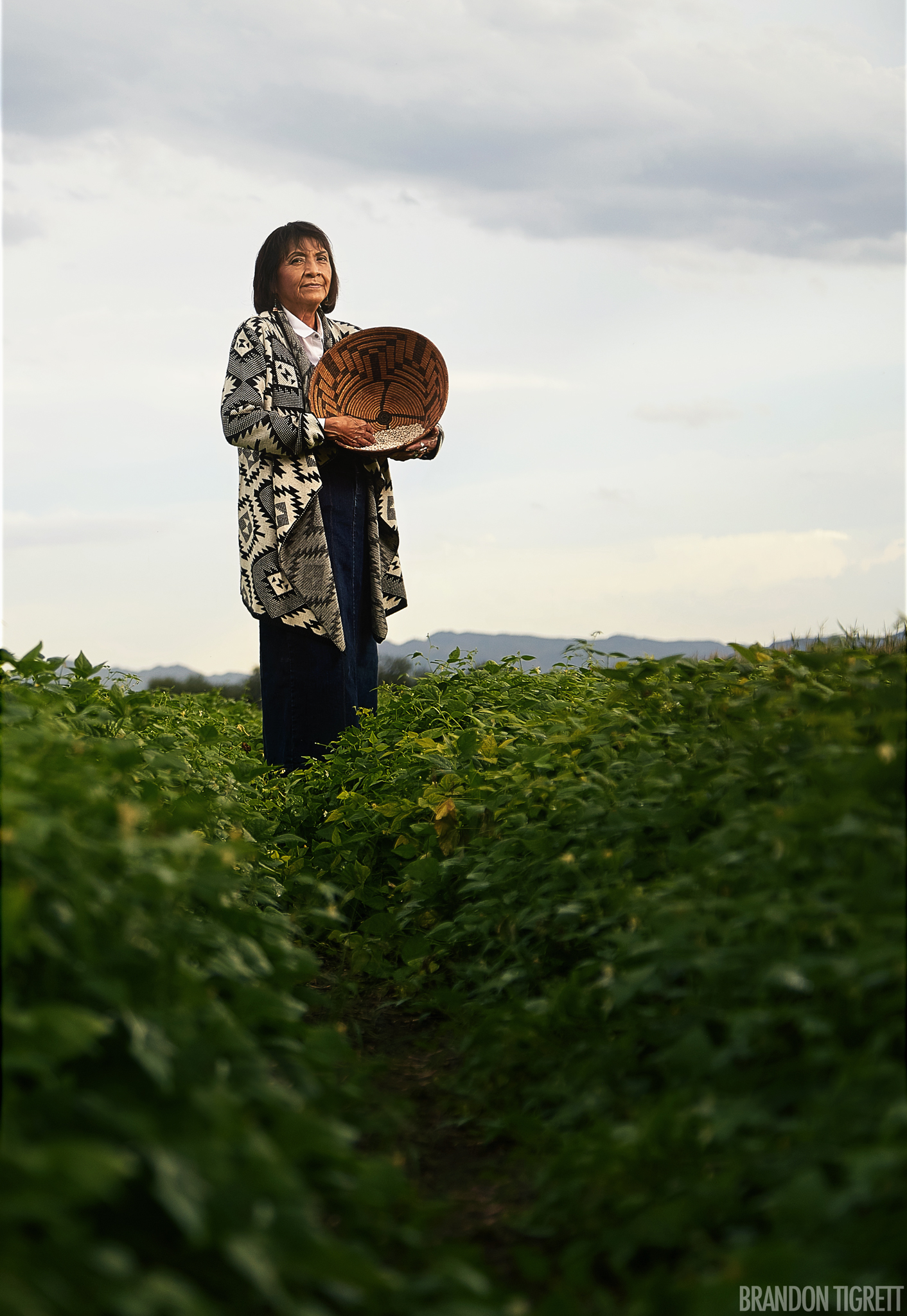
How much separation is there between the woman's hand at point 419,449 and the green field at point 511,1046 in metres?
2.86

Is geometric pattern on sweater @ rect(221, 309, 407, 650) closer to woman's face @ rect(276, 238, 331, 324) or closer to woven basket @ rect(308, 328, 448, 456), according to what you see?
woven basket @ rect(308, 328, 448, 456)

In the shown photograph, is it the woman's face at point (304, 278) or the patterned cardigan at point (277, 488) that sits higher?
the woman's face at point (304, 278)

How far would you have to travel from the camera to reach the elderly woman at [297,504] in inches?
229

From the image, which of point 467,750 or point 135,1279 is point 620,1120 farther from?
point 467,750

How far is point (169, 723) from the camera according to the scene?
575 cm

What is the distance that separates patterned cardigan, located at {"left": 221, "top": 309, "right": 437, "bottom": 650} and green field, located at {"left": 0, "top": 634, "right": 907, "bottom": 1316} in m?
2.51

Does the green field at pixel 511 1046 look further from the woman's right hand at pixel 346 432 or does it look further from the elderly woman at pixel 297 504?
the woman's right hand at pixel 346 432

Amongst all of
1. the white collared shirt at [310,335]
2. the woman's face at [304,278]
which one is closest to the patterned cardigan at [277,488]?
the white collared shirt at [310,335]

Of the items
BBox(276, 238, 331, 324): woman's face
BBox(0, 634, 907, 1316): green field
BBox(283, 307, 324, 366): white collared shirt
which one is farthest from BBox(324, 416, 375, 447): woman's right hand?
BBox(0, 634, 907, 1316): green field

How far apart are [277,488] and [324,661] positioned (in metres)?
0.95

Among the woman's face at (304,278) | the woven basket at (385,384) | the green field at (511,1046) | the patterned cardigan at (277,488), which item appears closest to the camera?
the green field at (511,1046)

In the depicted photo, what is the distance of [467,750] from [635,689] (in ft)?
2.18

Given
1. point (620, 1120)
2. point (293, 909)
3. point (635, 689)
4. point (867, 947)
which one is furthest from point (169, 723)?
point (867, 947)

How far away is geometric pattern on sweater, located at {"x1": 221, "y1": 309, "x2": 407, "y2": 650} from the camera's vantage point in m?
5.77
